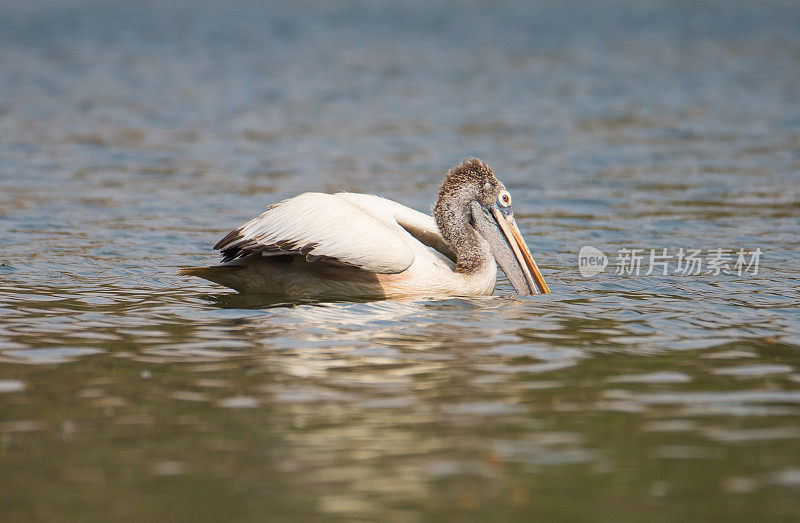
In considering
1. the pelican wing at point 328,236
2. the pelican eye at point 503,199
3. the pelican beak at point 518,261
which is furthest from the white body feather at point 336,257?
the pelican eye at point 503,199

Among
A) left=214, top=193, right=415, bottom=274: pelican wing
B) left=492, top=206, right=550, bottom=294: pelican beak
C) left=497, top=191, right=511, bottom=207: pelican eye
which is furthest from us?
left=497, top=191, right=511, bottom=207: pelican eye

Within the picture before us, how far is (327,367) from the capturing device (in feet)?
18.6

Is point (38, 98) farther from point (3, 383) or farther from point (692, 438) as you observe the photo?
point (692, 438)

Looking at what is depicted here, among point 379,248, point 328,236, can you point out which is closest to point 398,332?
point 379,248

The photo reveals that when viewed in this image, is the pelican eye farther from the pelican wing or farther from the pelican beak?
the pelican wing

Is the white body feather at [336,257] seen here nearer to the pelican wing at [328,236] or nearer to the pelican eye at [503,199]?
the pelican wing at [328,236]

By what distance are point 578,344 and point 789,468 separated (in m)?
2.05

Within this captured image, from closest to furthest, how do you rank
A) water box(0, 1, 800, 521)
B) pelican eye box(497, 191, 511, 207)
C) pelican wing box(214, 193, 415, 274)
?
1. water box(0, 1, 800, 521)
2. pelican wing box(214, 193, 415, 274)
3. pelican eye box(497, 191, 511, 207)

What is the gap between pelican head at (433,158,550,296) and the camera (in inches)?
301

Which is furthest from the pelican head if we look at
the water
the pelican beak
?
the water

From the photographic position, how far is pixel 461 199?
776 cm

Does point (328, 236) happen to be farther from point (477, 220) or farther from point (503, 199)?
point (503, 199)

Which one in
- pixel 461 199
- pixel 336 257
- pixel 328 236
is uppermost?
pixel 461 199

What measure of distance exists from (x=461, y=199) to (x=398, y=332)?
5.24 ft
